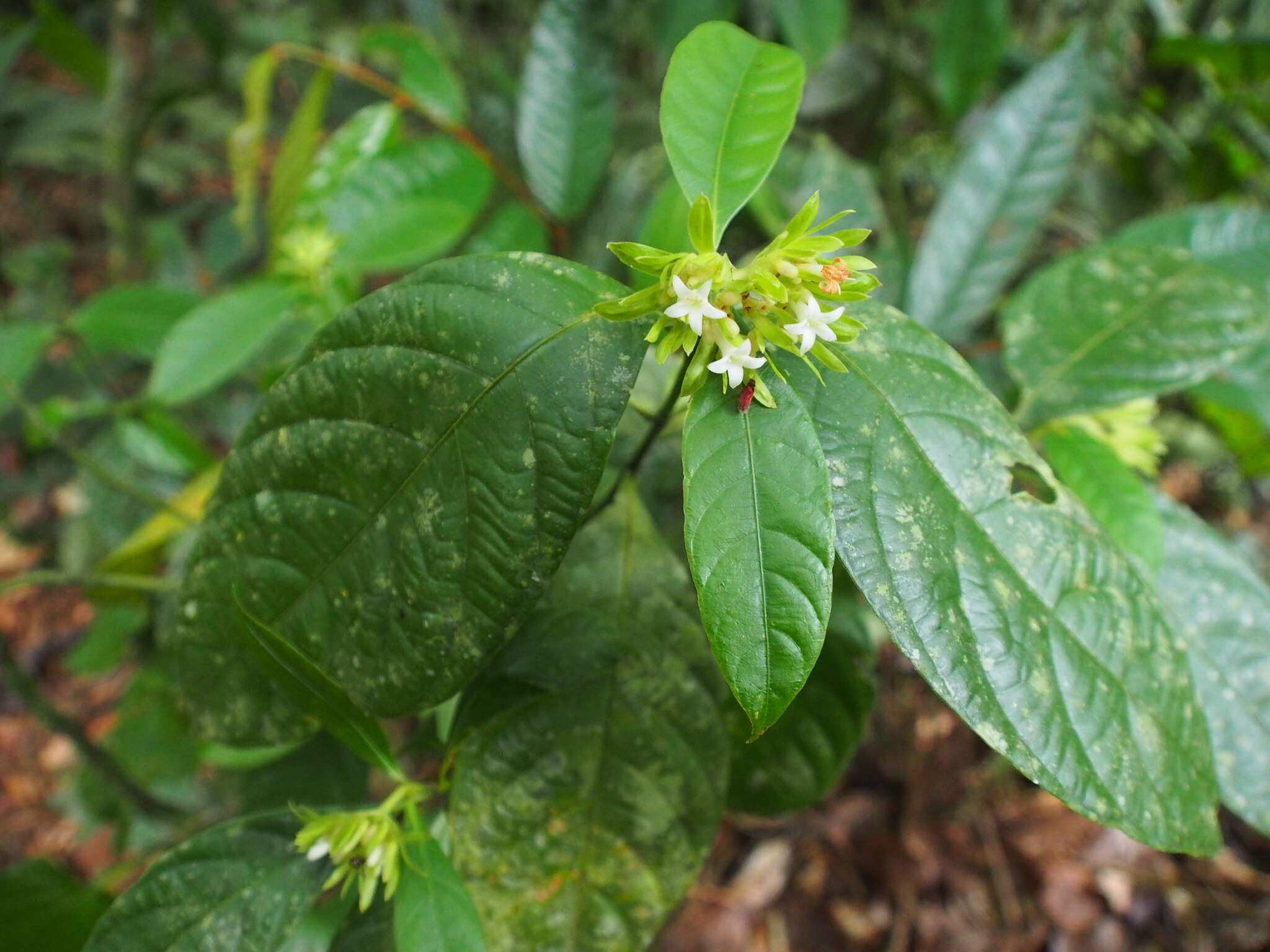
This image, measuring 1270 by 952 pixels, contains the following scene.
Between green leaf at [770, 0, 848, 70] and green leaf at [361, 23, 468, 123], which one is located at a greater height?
green leaf at [770, 0, 848, 70]

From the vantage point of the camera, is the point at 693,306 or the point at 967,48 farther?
the point at 967,48

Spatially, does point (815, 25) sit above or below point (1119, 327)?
above

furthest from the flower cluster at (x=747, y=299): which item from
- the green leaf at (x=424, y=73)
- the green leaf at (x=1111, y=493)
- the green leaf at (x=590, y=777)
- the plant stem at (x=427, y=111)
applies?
the green leaf at (x=424, y=73)

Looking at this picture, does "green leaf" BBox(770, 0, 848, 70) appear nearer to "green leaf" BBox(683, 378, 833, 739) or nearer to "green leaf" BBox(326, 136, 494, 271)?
"green leaf" BBox(326, 136, 494, 271)

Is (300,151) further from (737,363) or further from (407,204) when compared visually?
(737,363)

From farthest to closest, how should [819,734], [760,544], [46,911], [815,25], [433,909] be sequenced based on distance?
[815,25], [46,911], [819,734], [433,909], [760,544]

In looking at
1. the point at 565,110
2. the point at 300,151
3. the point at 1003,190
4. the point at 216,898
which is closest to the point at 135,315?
the point at 300,151

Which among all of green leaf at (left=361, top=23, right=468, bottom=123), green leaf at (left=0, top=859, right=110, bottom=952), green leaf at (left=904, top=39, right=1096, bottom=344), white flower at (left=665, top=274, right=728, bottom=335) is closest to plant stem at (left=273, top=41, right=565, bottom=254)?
green leaf at (left=361, top=23, right=468, bottom=123)

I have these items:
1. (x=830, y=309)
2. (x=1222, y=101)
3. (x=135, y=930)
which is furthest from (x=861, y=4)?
(x=135, y=930)
